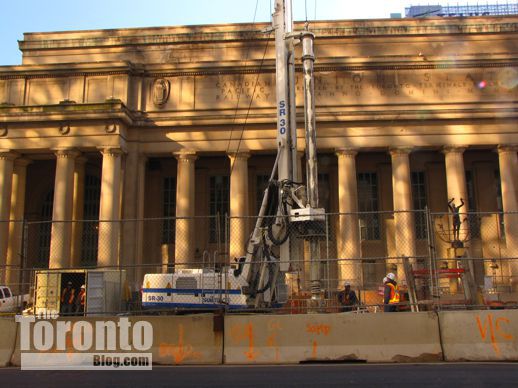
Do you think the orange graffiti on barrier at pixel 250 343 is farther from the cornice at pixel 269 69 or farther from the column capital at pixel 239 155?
the cornice at pixel 269 69

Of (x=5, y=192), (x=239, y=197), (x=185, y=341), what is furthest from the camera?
(x=239, y=197)

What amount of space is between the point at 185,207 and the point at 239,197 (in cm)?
324

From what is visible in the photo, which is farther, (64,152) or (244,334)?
(64,152)

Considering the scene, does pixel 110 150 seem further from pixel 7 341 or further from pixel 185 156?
pixel 7 341

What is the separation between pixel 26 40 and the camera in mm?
38188

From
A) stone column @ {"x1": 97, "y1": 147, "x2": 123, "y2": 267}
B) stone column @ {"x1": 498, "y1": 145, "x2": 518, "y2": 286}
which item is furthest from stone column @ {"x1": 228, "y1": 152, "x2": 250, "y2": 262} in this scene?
stone column @ {"x1": 498, "y1": 145, "x2": 518, "y2": 286}

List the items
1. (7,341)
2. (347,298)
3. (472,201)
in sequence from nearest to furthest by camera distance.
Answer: (7,341)
(347,298)
(472,201)

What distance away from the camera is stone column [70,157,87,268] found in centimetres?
3108

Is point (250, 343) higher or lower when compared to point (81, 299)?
lower

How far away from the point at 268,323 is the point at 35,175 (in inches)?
1158

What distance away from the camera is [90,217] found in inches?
1345

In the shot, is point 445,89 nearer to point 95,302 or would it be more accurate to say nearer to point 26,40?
point 95,302

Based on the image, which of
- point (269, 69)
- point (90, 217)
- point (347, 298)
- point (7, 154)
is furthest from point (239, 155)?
point (347, 298)
